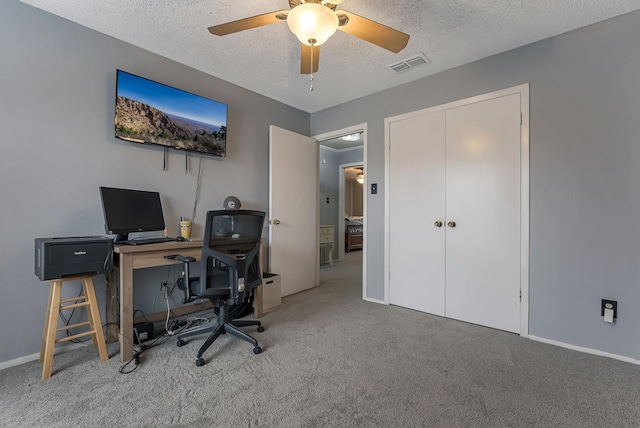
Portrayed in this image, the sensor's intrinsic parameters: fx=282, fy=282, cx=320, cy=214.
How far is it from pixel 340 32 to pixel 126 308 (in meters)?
2.59

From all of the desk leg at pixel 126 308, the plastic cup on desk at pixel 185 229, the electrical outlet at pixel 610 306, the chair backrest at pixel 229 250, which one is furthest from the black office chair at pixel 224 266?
the electrical outlet at pixel 610 306

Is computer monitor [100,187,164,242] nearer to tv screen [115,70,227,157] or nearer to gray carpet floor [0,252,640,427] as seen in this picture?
tv screen [115,70,227,157]

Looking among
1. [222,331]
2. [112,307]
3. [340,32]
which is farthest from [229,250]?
[340,32]

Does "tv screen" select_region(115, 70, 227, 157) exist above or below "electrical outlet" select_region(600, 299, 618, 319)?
above

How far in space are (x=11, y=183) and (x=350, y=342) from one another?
8.64 feet

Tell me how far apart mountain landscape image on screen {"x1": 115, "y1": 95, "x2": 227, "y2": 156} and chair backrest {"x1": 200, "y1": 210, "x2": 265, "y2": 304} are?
3.56 feet

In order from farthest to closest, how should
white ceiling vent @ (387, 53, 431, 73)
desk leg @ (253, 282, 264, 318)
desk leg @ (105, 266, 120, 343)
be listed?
desk leg @ (253, 282, 264, 318) → white ceiling vent @ (387, 53, 431, 73) → desk leg @ (105, 266, 120, 343)

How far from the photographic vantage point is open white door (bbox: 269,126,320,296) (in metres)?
3.41

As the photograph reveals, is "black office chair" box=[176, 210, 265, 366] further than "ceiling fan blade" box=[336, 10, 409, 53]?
Yes

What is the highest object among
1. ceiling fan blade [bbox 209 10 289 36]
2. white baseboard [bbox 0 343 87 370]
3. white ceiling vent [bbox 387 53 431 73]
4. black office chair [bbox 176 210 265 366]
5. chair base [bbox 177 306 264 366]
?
white ceiling vent [bbox 387 53 431 73]

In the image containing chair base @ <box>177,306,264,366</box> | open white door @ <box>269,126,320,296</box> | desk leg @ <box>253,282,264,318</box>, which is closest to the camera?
chair base @ <box>177,306,264,366</box>

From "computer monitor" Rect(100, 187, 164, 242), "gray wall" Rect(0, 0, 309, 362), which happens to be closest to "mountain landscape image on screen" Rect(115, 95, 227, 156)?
"gray wall" Rect(0, 0, 309, 362)

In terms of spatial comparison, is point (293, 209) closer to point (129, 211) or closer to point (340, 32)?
point (129, 211)

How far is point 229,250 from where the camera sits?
2.11 m
